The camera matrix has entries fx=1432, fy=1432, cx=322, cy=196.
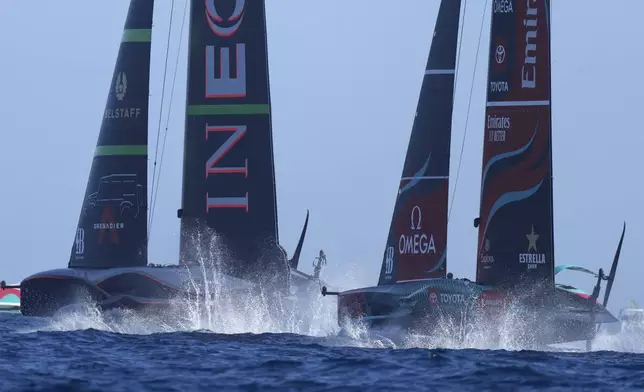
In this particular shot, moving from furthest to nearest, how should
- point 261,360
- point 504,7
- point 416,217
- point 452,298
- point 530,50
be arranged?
point 416,217 → point 504,7 → point 530,50 → point 452,298 → point 261,360

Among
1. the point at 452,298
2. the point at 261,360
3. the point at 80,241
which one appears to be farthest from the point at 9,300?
the point at 261,360

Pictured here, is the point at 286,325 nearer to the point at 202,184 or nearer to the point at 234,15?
the point at 202,184

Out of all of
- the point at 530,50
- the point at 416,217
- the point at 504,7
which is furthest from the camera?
the point at 416,217

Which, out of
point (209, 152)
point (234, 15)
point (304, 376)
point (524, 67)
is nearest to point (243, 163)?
point (209, 152)

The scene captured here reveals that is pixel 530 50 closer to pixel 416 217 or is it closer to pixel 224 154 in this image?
pixel 416 217

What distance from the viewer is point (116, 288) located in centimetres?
2916

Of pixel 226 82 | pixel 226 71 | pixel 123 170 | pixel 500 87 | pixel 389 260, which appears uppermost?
pixel 226 71

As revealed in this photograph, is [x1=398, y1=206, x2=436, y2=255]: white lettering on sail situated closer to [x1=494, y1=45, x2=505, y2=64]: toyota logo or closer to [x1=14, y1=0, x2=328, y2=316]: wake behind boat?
[x1=14, y1=0, x2=328, y2=316]: wake behind boat

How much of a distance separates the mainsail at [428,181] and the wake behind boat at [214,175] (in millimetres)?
2972

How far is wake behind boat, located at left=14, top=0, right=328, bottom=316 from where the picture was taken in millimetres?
30875

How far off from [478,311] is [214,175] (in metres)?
8.12

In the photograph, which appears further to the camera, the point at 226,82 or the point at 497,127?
the point at 226,82

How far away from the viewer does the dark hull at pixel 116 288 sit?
29.0 m

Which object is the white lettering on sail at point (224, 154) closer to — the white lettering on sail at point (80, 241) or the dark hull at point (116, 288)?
the dark hull at point (116, 288)
